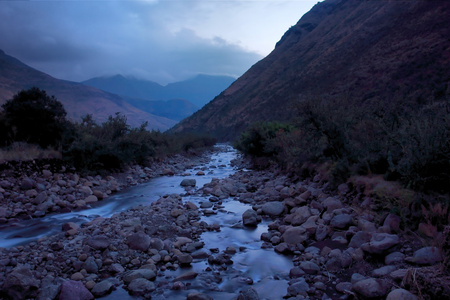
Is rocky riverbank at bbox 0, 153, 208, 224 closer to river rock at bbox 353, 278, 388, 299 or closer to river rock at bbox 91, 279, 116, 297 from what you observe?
river rock at bbox 91, 279, 116, 297

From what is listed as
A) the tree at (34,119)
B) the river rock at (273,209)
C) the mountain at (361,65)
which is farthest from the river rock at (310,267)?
the tree at (34,119)

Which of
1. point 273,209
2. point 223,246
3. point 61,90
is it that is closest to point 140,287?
point 223,246

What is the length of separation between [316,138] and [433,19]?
3169 centimetres

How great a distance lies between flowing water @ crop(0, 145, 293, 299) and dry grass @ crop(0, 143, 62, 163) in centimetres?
347

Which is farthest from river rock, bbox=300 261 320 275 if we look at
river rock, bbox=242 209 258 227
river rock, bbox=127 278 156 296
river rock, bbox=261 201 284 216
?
river rock, bbox=261 201 284 216

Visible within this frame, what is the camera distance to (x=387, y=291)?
4090mm

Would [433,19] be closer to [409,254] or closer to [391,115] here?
[391,115]

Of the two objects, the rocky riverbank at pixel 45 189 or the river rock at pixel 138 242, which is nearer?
the river rock at pixel 138 242

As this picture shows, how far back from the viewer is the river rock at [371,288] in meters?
4.05

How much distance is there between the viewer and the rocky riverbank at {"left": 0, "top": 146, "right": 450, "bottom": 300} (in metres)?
4.45

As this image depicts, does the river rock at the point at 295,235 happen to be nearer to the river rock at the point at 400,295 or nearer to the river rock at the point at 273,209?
the river rock at the point at 273,209

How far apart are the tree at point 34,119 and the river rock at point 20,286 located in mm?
10823

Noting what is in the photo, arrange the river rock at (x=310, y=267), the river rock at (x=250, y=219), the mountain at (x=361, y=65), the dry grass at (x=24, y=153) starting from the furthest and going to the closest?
the mountain at (x=361, y=65)
the dry grass at (x=24, y=153)
the river rock at (x=250, y=219)
the river rock at (x=310, y=267)

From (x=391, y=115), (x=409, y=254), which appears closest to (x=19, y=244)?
(x=409, y=254)
